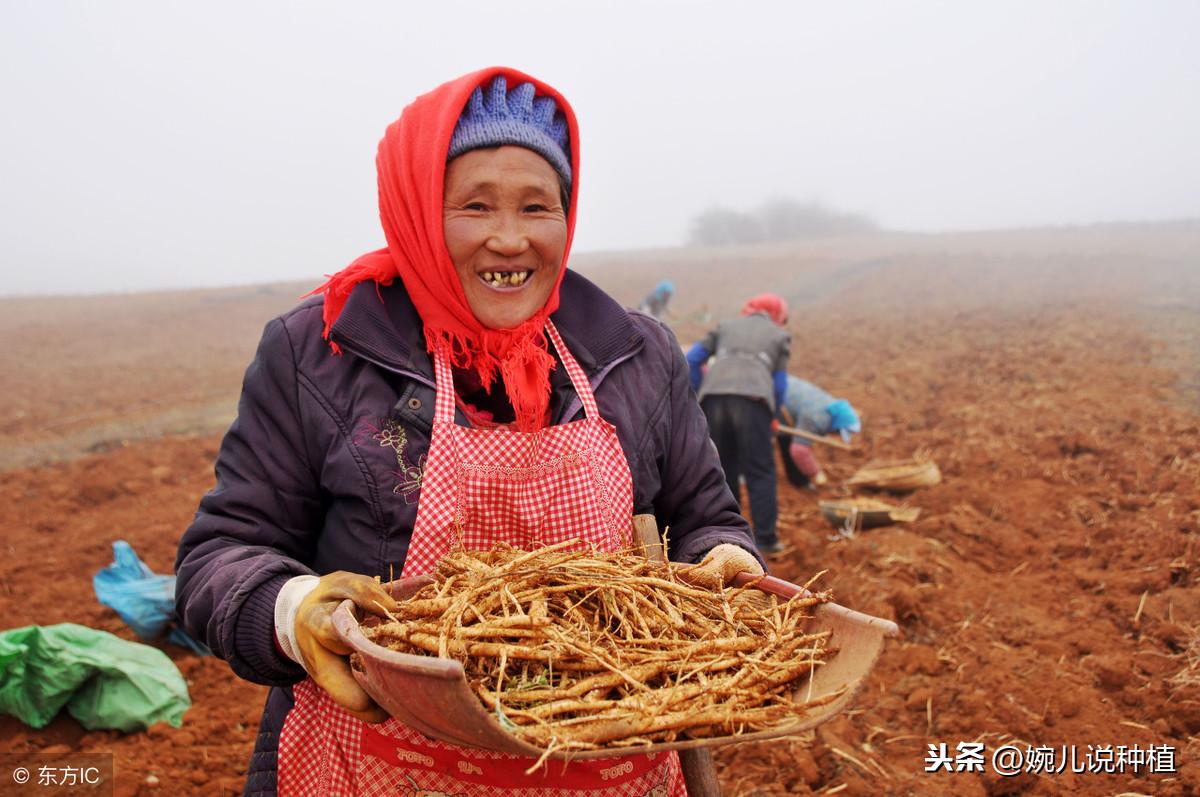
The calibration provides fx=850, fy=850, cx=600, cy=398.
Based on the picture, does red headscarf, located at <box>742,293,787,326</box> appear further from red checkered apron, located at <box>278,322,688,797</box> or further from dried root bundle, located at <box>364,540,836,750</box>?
dried root bundle, located at <box>364,540,836,750</box>

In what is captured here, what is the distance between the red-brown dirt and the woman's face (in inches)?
77.8

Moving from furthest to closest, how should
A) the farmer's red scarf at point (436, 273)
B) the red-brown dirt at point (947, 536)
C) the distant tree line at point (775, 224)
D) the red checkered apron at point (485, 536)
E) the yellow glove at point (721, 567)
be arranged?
the distant tree line at point (775, 224), the red-brown dirt at point (947, 536), the farmer's red scarf at point (436, 273), the yellow glove at point (721, 567), the red checkered apron at point (485, 536)

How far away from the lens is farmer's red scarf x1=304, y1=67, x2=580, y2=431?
5.79 ft

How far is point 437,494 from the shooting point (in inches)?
65.4

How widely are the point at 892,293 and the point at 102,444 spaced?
72.0ft

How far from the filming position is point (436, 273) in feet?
5.91

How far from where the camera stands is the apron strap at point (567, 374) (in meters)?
1.72

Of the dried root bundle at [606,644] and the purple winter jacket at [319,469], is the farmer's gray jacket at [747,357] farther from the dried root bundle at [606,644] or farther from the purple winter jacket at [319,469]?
the dried root bundle at [606,644]

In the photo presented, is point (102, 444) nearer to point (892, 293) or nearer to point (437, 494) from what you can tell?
point (437, 494)

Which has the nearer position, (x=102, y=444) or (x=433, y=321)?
(x=433, y=321)

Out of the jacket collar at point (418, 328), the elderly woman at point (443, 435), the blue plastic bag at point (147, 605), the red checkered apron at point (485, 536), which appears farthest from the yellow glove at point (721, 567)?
the blue plastic bag at point (147, 605)

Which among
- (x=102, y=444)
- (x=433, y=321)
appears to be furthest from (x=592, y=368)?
(x=102, y=444)

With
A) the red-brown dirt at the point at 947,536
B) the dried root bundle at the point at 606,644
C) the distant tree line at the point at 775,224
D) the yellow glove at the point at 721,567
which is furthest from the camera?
the distant tree line at the point at 775,224

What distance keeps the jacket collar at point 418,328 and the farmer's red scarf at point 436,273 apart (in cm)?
3
